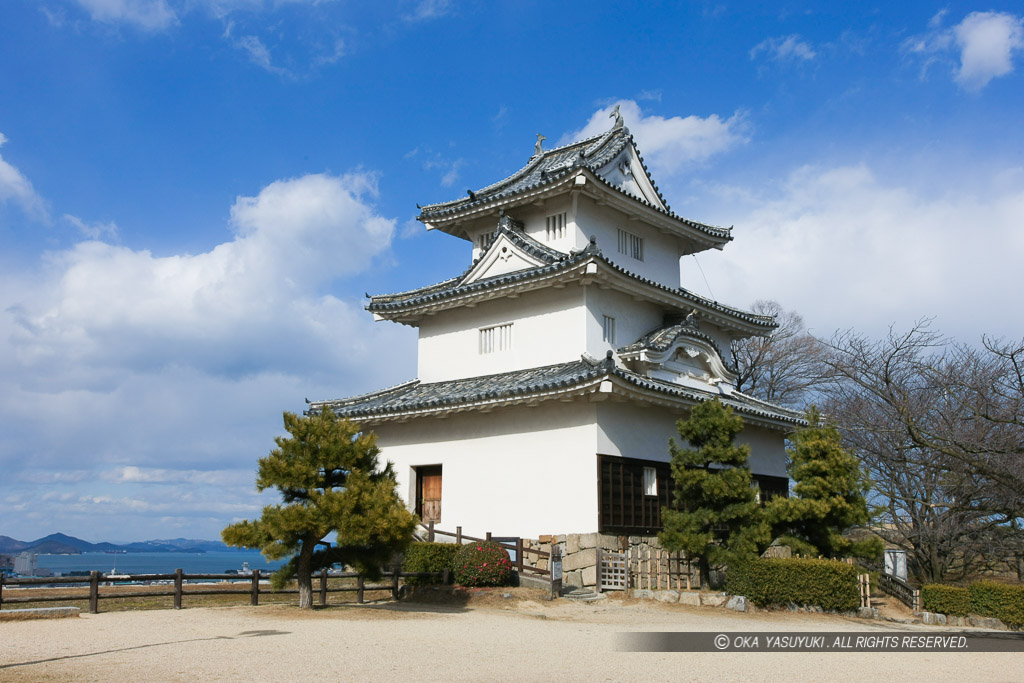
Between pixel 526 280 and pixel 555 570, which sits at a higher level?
pixel 526 280

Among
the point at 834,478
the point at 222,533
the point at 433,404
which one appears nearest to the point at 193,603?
the point at 222,533

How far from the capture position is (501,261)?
26188mm

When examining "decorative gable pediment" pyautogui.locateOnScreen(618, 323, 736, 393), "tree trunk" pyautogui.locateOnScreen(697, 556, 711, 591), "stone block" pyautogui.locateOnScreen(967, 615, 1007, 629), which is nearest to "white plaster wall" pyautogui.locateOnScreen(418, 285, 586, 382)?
"decorative gable pediment" pyautogui.locateOnScreen(618, 323, 736, 393)

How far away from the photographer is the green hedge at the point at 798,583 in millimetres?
18719

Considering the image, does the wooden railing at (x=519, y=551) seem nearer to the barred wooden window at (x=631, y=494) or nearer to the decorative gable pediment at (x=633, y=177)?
the barred wooden window at (x=631, y=494)

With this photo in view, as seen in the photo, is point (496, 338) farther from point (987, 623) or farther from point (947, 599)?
point (987, 623)

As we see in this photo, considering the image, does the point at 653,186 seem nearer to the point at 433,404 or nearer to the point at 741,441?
the point at 741,441

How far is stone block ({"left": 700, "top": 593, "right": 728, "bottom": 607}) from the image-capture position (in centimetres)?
1907

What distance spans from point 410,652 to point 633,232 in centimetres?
1882

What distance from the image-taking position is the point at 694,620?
17141 millimetres

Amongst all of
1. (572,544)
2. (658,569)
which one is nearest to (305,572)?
(572,544)

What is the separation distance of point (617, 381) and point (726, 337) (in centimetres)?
1153

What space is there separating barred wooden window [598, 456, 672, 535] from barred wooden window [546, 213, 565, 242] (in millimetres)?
7839

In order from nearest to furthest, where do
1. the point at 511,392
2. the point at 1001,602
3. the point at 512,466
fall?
the point at 1001,602, the point at 511,392, the point at 512,466
